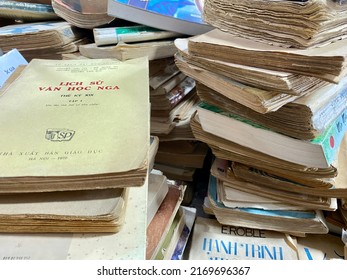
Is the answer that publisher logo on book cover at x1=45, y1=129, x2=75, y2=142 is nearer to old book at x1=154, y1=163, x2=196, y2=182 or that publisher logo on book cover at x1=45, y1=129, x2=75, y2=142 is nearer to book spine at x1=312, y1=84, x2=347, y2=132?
book spine at x1=312, y1=84, x2=347, y2=132

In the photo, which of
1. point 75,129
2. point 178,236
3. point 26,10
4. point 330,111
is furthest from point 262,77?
point 26,10

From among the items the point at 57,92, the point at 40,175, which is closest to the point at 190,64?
the point at 57,92

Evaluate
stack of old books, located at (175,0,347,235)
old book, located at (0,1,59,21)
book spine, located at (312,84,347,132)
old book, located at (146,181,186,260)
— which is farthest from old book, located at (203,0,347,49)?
old book, located at (0,1,59,21)

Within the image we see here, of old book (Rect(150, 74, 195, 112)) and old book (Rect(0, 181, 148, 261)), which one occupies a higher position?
old book (Rect(0, 181, 148, 261))

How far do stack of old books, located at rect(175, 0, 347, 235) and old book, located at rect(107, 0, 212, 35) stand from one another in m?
0.12

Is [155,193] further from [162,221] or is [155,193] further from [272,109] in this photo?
[272,109]

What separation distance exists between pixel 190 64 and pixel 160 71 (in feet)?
0.89

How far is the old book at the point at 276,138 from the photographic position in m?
0.58

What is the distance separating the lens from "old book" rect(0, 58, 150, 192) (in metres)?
0.43

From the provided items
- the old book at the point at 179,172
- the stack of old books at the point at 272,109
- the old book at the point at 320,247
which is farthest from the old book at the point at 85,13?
the old book at the point at 320,247

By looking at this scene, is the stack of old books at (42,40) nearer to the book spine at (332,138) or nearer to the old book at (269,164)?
the old book at (269,164)

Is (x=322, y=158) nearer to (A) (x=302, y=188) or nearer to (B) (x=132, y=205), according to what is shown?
(A) (x=302, y=188)

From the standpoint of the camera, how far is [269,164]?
68cm

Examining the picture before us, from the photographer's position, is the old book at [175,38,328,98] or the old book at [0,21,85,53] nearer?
the old book at [175,38,328,98]
